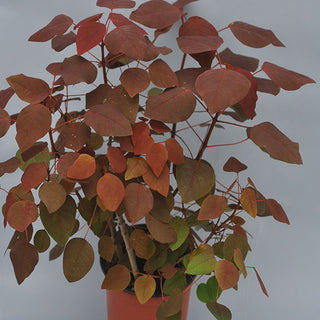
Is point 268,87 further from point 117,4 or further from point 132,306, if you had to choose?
point 132,306

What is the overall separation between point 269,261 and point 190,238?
62cm

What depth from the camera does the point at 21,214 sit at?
900 mm

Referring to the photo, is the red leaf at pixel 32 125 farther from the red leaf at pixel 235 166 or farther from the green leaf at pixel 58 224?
the red leaf at pixel 235 166

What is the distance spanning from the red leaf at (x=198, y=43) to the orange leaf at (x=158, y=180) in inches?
10.0

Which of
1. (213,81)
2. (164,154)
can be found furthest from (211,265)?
(213,81)

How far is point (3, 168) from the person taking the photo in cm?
100

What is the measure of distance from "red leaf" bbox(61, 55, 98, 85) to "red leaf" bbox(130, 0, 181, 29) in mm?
140

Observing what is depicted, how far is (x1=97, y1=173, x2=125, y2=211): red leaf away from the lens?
0.87 meters

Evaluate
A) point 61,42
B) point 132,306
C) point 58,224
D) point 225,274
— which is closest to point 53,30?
point 61,42

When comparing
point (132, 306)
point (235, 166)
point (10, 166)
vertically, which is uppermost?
point (10, 166)

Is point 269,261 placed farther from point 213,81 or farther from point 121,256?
point 213,81

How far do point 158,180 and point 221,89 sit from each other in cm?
25

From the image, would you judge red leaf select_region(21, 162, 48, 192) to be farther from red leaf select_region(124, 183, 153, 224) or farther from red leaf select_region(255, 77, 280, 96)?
red leaf select_region(255, 77, 280, 96)

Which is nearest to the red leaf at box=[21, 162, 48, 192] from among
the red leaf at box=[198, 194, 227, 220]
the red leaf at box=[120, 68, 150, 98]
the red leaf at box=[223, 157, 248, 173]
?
the red leaf at box=[120, 68, 150, 98]
